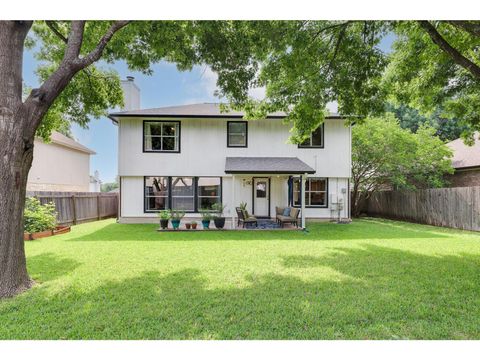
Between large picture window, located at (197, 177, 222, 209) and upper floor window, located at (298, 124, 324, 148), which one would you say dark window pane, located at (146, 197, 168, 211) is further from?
upper floor window, located at (298, 124, 324, 148)

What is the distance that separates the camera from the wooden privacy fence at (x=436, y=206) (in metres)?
11.4

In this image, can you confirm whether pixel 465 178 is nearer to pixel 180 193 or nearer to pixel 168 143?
pixel 180 193

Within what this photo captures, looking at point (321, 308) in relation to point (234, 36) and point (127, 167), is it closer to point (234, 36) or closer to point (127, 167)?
point (234, 36)

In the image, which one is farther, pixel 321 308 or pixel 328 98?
pixel 328 98

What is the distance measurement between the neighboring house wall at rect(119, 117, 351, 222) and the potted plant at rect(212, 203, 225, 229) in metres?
1.03

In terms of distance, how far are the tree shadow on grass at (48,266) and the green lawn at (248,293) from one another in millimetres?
22

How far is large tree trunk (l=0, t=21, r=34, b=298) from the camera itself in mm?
4336

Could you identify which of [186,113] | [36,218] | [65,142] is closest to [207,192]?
[186,113]

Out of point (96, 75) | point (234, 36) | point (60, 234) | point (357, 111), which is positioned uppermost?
point (234, 36)

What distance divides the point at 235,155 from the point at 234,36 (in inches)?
Result: 314

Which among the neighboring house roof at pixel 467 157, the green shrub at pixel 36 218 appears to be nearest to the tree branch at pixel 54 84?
the green shrub at pixel 36 218

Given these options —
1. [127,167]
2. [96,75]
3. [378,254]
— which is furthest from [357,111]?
[127,167]

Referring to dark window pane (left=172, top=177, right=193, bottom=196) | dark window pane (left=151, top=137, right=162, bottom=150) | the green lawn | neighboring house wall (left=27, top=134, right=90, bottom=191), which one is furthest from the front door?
neighboring house wall (left=27, top=134, right=90, bottom=191)

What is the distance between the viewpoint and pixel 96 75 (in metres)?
8.06
